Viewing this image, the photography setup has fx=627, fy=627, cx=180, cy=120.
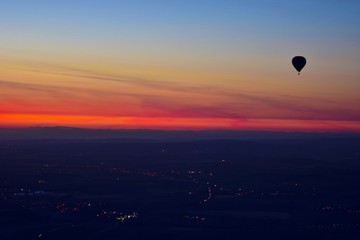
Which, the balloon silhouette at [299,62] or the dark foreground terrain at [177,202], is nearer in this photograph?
the balloon silhouette at [299,62]

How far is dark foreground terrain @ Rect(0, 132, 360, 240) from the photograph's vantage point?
70.8 m

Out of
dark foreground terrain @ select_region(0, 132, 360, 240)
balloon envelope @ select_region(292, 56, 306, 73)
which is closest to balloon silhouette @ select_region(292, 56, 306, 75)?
balloon envelope @ select_region(292, 56, 306, 73)

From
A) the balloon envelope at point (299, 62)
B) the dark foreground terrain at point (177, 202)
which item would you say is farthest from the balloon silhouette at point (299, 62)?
the dark foreground terrain at point (177, 202)

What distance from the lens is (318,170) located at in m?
166

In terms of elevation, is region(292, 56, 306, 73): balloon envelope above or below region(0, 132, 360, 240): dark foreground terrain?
above

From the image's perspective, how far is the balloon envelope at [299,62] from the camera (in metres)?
57.5

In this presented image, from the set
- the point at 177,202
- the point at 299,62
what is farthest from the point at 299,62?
the point at 177,202

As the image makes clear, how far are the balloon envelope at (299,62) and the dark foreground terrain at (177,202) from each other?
19489mm

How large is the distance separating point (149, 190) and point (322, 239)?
5446cm

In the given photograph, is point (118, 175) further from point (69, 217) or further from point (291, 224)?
point (291, 224)

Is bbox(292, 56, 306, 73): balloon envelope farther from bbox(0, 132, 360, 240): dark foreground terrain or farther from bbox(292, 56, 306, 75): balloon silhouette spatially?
bbox(0, 132, 360, 240): dark foreground terrain

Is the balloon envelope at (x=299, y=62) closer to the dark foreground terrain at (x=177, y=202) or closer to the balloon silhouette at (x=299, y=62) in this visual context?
the balloon silhouette at (x=299, y=62)

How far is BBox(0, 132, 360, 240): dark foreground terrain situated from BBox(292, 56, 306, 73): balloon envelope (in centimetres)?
1949

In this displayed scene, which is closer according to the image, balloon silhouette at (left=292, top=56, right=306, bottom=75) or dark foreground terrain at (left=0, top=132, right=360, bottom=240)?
balloon silhouette at (left=292, top=56, right=306, bottom=75)
